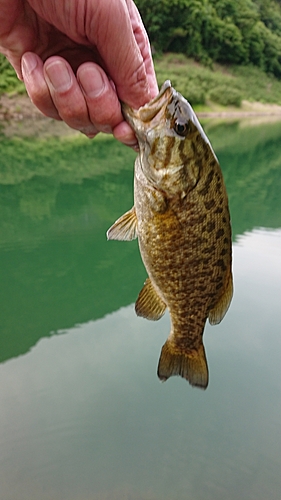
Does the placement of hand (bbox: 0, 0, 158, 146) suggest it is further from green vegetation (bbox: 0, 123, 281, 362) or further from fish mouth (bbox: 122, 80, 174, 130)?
green vegetation (bbox: 0, 123, 281, 362)

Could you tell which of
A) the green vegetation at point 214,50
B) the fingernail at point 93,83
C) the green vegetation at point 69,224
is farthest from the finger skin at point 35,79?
the green vegetation at point 214,50

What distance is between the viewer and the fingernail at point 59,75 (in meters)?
1.92

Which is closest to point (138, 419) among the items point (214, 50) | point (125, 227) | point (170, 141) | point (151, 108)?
point (125, 227)

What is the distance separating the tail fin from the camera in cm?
247

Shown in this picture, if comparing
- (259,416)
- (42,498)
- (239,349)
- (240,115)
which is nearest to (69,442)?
(42,498)

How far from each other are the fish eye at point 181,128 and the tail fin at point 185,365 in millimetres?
1269

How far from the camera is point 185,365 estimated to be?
2.50 metres

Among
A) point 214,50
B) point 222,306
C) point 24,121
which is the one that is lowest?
point 24,121

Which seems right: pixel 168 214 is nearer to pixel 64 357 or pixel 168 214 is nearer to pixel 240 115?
pixel 64 357

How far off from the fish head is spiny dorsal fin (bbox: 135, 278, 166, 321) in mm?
685

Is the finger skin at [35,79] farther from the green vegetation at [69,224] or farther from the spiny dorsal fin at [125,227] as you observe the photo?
the green vegetation at [69,224]

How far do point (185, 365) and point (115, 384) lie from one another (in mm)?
3594

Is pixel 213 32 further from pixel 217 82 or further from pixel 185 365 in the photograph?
pixel 185 365

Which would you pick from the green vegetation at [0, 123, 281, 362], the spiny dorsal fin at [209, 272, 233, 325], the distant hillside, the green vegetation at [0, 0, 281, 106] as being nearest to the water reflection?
the green vegetation at [0, 123, 281, 362]
